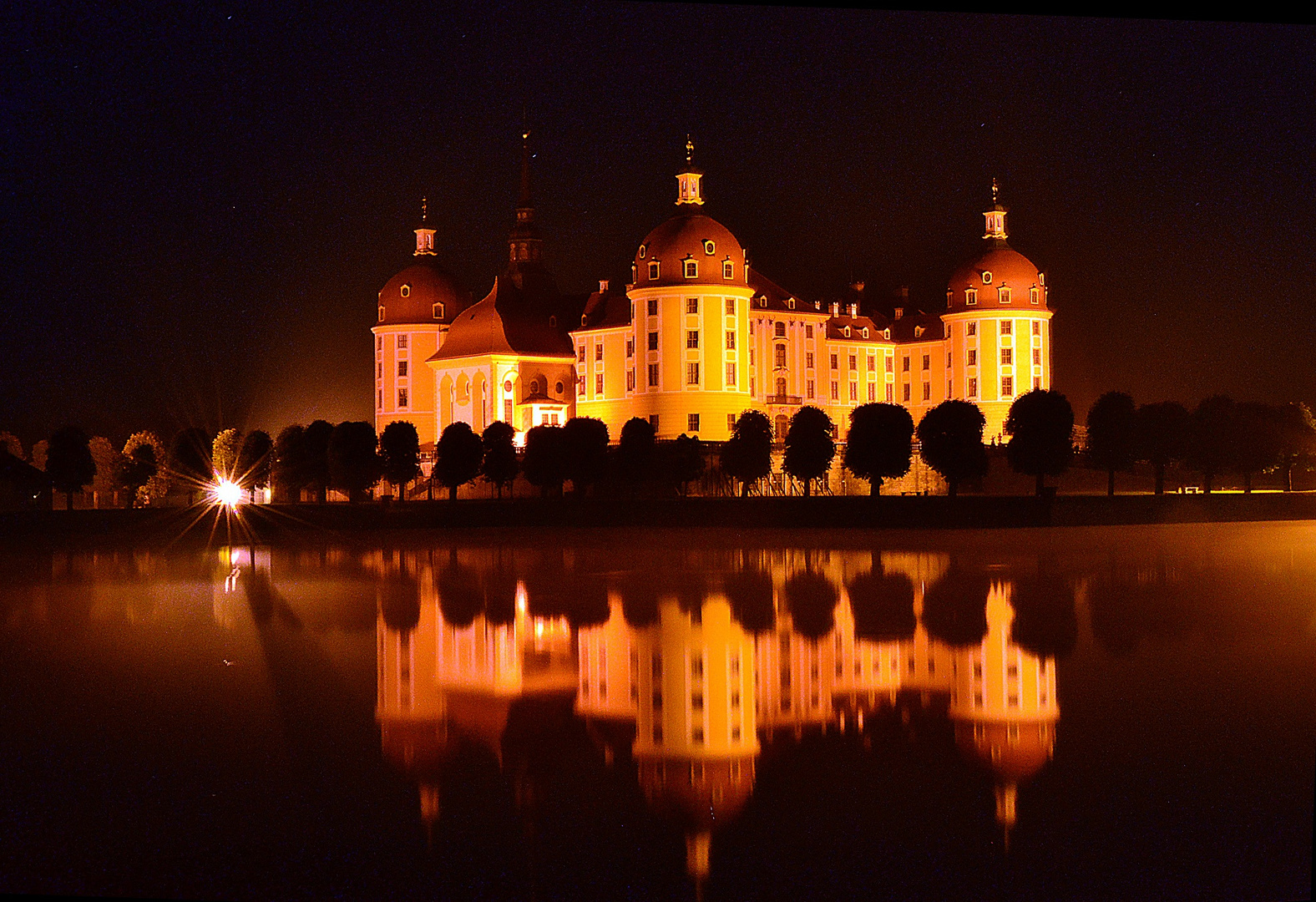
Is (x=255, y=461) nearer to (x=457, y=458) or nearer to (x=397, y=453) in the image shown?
(x=397, y=453)

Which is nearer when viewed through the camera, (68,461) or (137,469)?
(68,461)

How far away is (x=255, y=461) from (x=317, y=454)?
725 centimetres

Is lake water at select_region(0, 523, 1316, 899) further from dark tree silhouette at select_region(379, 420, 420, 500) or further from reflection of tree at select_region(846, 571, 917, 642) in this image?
dark tree silhouette at select_region(379, 420, 420, 500)

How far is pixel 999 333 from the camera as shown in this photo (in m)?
104

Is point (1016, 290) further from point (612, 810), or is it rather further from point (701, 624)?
point (612, 810)

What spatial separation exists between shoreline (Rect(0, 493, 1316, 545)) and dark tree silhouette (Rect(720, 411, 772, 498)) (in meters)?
15.4

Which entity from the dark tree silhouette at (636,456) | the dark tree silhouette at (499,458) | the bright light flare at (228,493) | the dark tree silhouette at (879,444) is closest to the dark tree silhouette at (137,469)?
the bright light flare at (228,493)

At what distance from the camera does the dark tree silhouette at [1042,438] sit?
7388 centimetres

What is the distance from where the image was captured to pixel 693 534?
5366cm

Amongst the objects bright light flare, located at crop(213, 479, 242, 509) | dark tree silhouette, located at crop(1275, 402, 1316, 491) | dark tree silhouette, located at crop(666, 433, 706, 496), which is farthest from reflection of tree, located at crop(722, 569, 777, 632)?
dark tree silhouette, located at crop(1275, 402, 1316, 491)

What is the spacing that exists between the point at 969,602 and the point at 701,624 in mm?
6091

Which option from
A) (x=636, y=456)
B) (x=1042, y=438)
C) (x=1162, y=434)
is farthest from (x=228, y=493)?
(x=1162, y=434)

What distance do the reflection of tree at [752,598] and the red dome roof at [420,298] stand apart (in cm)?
7494

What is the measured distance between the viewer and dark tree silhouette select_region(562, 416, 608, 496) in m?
76.2
